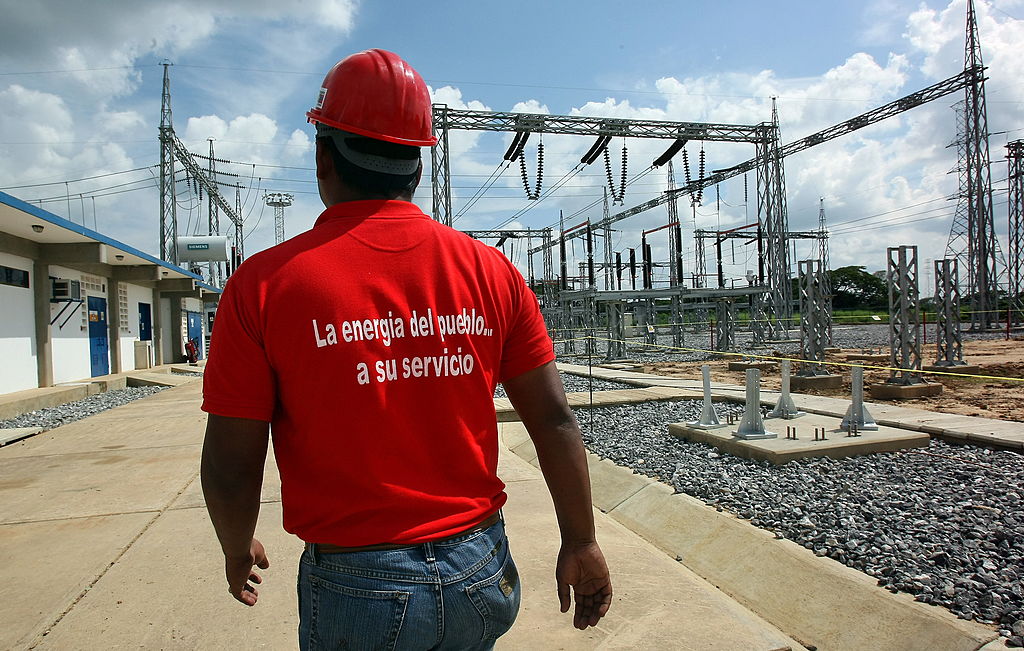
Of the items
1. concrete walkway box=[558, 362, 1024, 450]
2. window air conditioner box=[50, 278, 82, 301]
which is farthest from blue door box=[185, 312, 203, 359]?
concrete walkway box=[558, 362, 1024, 450]

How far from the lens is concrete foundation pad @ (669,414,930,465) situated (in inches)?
250

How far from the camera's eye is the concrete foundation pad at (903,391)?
11660mm

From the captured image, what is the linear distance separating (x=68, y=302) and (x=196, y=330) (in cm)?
1623

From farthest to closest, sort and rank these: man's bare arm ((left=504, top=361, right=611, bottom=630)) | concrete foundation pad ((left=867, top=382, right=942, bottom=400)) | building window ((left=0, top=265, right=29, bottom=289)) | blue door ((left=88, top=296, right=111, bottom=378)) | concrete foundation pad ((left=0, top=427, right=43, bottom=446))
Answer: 1. blue door ((left=88, top=296, right=111, bottom=378))
2. building window ((left=0, top=265, right=29, bottom=289))
3. concrete foundation pad ((left=867, top=382, right=942, bottom=400))
4. concrete foundation pad ((left=0, top=427, right=43, bottom=446))
5. man's bare arm ((left=504, top=361, right=611, bottom=630))

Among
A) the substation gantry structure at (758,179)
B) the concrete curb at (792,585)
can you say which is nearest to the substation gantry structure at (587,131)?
the substation gantry structure at (758,179)

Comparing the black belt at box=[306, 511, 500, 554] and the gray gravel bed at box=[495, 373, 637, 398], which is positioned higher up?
the black belt at box=[306, 511, 500, 554]

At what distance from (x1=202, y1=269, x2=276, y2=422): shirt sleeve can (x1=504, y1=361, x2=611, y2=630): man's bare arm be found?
0.60m

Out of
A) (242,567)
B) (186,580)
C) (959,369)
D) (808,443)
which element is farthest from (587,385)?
(242,567)

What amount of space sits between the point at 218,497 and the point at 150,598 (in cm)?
290

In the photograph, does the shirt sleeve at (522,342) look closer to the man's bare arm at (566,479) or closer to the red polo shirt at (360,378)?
the man's bare arm at (566,479)

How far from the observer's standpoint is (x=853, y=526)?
4.47 m

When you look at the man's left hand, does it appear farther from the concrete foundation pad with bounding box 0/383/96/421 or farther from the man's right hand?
the concrete foundation pad with bounding box 0/383/96/421

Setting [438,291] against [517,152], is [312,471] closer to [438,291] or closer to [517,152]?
[438,291]

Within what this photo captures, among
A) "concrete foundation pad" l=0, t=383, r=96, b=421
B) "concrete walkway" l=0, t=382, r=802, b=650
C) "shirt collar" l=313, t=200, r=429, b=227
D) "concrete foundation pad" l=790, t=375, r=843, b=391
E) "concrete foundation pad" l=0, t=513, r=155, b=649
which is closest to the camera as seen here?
"shirt collar" l=313, t=200, r=429, b=227
